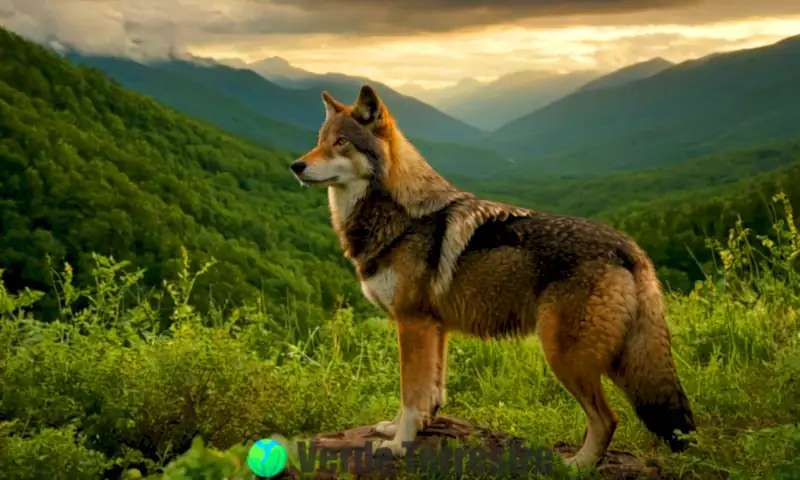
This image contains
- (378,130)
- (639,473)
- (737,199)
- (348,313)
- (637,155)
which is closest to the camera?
(639,473)

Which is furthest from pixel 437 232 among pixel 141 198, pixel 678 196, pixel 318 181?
pixel 678 196

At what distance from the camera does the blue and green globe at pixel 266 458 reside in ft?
13.9

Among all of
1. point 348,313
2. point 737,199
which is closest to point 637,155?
point 737,199

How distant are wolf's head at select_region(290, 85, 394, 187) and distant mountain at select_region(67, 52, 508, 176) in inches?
2337

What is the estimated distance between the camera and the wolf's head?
5.03 meters

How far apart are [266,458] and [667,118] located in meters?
138

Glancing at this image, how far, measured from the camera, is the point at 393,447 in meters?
4.94

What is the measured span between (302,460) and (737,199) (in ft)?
84.3

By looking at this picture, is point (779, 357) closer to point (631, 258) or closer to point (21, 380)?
point (631, 258)

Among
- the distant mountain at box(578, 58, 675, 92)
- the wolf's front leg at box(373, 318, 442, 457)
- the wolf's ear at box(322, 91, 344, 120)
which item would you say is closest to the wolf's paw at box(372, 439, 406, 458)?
the wolf's front leg at box(373, 318, 442, 457)

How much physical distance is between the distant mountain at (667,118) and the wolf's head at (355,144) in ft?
235

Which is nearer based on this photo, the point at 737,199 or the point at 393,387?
the point at 393,387

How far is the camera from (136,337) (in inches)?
248

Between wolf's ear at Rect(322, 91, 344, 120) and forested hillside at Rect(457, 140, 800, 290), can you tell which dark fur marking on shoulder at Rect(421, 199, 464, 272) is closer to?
wolf's ear at Rect(322, 91, 344, 120)
